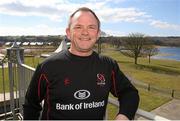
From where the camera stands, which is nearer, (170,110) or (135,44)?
(170,110)

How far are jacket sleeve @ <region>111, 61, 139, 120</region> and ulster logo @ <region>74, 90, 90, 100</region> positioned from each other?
0.30m

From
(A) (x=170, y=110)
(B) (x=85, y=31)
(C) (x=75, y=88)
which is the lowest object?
(A) (x=170, y=110)

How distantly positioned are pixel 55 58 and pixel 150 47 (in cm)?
5697

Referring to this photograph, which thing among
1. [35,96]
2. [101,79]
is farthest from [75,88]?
[35,96]

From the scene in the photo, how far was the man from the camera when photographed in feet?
6.77

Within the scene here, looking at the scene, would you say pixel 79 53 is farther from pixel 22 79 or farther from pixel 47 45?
pixel 47 45

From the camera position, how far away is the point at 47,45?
10969 centimetres

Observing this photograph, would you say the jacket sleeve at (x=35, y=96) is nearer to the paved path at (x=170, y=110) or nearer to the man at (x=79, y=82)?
the man at (x=79, y=82)

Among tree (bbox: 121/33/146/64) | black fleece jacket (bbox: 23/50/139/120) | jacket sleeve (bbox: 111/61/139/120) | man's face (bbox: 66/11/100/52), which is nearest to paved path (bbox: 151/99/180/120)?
jacket sleeve (bbox: 111/61/139/120)

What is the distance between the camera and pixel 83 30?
2174 mm

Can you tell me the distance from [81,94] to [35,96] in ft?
1.48

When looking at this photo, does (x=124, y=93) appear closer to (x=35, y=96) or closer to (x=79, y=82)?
(x=79, y=82)

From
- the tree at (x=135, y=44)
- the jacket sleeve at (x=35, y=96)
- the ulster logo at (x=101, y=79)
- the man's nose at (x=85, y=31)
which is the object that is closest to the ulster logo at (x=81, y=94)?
the ulster logo at (x=101, y=79)

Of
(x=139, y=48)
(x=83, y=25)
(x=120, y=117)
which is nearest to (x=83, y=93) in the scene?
(x=120, y=117)
